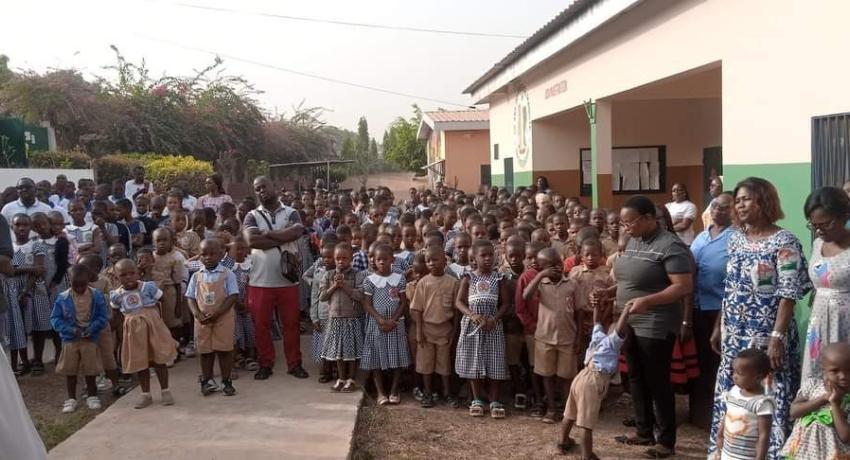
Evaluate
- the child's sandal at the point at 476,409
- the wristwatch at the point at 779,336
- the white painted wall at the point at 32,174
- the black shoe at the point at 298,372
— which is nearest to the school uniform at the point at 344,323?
the black shoe at the point at 298,372

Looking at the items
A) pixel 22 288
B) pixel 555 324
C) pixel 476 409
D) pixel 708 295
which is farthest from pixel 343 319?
pixel 22 288

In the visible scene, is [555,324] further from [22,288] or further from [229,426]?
[22,288]

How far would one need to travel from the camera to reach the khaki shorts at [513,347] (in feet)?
18.3

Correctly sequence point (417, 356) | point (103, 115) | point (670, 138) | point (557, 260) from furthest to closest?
point (103, 115)
point (670, 138)
point (417, 356)
point (557, 260)

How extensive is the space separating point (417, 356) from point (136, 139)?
20.6 m

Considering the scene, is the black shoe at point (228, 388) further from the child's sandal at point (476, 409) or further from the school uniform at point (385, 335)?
the child's sandal at point (476, 409)

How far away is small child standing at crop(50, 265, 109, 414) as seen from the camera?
5.42m

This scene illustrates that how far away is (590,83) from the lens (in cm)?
1136

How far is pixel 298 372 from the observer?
20.4 ft

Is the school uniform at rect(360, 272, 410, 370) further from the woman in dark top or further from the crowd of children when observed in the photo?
the woman in dark top

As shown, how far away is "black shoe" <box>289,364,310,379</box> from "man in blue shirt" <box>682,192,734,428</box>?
3.14m

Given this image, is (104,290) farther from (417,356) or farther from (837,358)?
(837,358)

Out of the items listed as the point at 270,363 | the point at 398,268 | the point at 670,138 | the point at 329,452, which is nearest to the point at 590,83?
the point at 670,138

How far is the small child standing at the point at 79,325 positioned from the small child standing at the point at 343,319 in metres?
1.72
